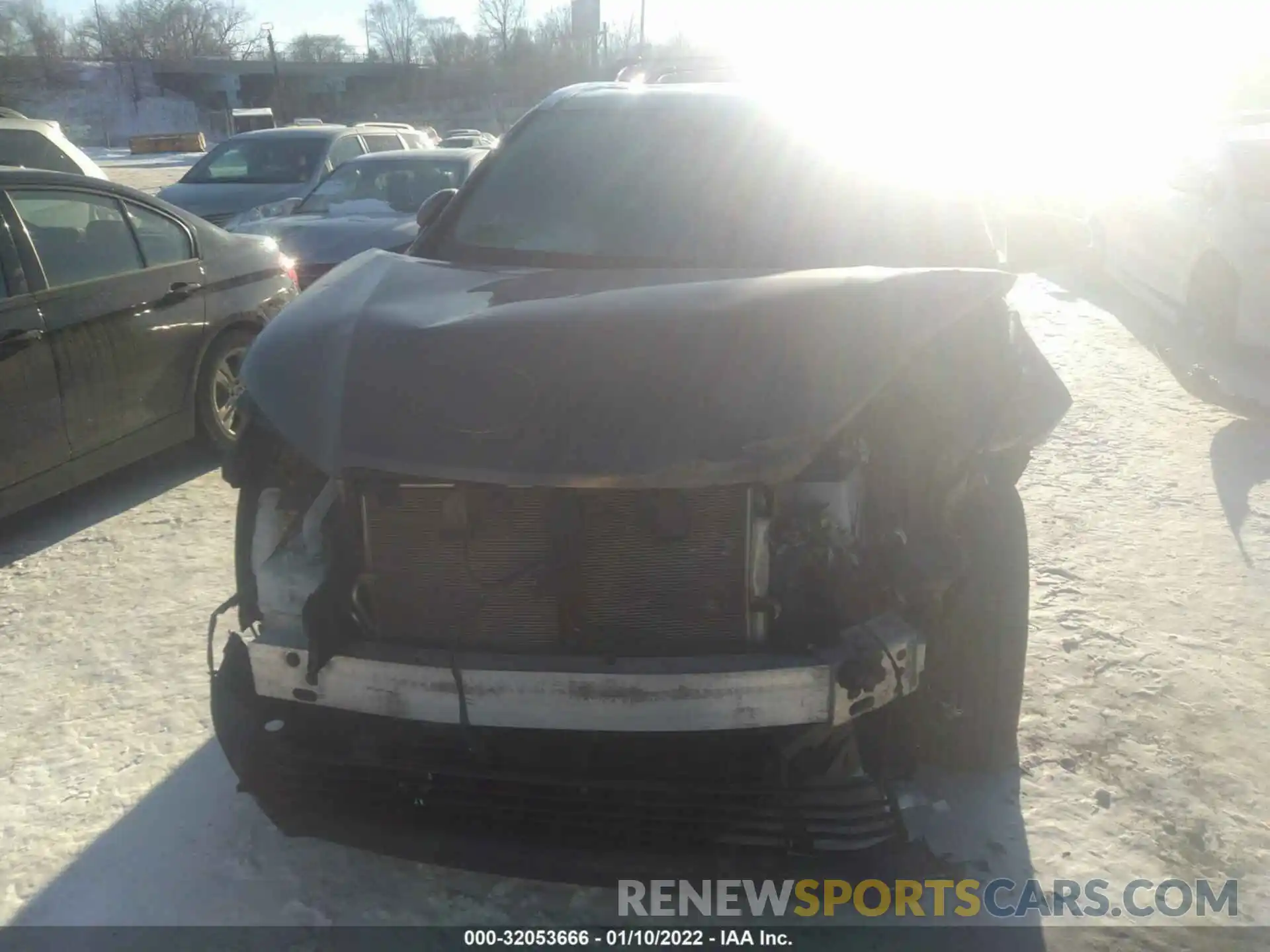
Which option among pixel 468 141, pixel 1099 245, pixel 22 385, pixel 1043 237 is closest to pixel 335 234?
pixel 22 385

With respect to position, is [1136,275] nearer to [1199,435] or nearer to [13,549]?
[1199,435]

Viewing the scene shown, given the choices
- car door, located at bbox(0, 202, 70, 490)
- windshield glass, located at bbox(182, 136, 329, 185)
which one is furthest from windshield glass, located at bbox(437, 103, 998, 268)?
windshield glass, located at bbox(182, 136, 329, 185)

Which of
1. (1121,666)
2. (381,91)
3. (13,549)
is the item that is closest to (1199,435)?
(1121,666)

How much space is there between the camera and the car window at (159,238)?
5016 mm

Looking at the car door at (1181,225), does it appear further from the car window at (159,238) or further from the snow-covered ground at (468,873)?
the car window at (159,238)

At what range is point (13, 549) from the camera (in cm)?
448

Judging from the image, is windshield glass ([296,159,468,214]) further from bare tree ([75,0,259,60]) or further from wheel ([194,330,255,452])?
Result: bare tree ([75,0,259,60])

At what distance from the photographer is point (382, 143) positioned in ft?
38.3

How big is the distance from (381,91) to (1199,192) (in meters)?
73.8

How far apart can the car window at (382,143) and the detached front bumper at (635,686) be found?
10.1m

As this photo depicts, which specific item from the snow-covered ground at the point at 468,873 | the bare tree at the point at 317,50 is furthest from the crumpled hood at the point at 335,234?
the bare tree at the point at 317,50

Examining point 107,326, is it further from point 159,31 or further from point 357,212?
point 159,31

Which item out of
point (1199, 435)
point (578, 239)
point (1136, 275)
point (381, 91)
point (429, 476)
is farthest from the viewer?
point (381, 91)

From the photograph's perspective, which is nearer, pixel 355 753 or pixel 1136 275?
pixel 355 753
